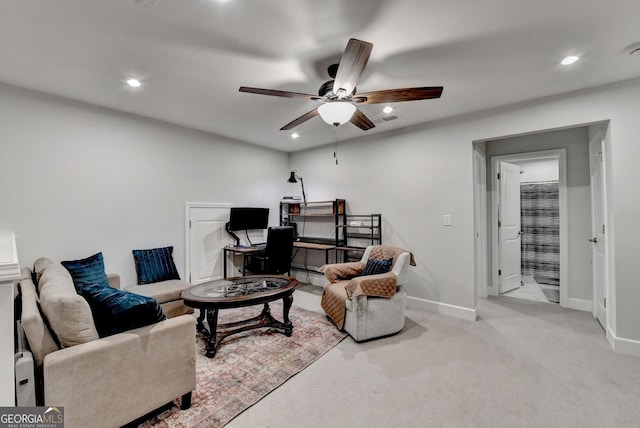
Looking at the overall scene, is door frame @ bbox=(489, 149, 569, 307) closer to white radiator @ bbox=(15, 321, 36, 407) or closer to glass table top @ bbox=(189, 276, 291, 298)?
glass table top @ bbox=(189, 276, 291, 298)

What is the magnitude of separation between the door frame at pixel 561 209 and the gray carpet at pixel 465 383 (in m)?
0.91

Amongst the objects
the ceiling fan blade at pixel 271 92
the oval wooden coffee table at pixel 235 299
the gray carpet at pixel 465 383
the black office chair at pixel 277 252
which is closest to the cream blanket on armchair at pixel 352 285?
the gray carpet at pixel 465 383

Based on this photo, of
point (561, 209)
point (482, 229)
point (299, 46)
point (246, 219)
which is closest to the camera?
point (299, 46)

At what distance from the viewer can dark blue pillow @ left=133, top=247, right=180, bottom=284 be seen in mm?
3379

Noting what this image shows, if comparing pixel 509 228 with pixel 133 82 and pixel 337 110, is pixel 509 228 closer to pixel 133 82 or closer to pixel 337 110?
pixel 337 110

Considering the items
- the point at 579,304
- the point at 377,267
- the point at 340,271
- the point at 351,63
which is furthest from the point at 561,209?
the point at 351,63

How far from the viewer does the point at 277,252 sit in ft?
13.7

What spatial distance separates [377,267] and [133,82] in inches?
126

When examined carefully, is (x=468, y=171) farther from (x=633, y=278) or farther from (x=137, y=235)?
(x=137, y=235)

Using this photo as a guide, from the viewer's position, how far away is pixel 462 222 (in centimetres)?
345

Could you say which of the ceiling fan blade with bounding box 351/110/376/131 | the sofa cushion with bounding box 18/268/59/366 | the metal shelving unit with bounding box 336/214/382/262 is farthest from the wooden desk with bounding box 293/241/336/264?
the sofa cushion with bounding box 18/268/59/366

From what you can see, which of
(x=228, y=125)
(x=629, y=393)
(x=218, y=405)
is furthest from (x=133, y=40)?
(x=629, y=393)

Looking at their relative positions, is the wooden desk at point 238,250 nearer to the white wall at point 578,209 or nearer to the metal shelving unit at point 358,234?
the metal shelving unit at point 358,234

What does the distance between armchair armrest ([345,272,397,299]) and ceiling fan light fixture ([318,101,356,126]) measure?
159 cm
